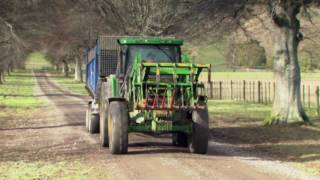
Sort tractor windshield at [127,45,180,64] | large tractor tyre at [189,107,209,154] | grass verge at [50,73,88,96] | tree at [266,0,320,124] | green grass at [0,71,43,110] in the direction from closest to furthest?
large tractor tyre at [189,107,209,154]
tractor windshield at [127,45,180,64]
tree at [266,0,320,124]
green grass at [0,71,43,110]
grass verge at [50,73,88,96]

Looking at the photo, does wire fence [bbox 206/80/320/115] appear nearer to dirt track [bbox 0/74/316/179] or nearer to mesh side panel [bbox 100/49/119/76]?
mesh side panel [bbox 100/49/119/76]

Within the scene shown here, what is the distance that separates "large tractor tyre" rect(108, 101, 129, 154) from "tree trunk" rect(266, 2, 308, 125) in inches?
347

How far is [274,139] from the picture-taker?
1794 centimetres

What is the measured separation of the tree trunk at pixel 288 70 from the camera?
2158 cm

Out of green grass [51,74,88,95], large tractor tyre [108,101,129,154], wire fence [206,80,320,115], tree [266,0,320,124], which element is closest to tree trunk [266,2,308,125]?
tree [266,0,320,124]

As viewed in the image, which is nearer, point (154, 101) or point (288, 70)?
point (154, 101)

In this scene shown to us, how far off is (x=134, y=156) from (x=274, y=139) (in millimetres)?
5521

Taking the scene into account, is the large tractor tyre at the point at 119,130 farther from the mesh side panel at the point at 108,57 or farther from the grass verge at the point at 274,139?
the mesh side panel at the point at 108,57

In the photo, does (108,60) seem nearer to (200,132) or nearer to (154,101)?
(154,101)

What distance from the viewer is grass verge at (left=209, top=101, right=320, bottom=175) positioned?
561 inches

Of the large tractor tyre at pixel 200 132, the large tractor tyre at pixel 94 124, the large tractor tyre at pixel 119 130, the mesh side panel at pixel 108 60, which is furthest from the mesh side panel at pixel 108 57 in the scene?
the large tractor tyre at pixel 200 132

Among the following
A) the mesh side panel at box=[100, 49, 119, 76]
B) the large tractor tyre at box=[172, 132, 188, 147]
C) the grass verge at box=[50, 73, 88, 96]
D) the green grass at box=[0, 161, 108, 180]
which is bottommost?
the green grass at box=[0, 161, 108, 180]

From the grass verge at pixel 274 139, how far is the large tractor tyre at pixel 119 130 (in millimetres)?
3291

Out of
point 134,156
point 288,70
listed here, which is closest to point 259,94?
point 288,70
